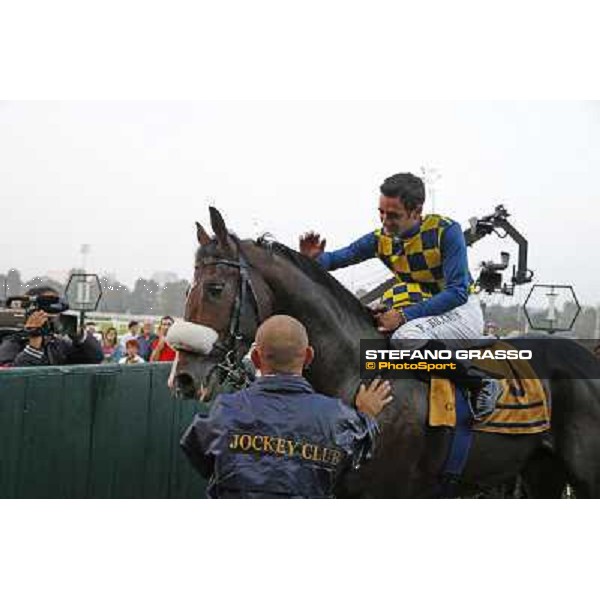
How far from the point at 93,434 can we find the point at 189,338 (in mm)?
1252

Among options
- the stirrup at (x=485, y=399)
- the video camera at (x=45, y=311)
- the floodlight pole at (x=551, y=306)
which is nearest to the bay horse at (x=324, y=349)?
the stirrup at (x=485, y=399)

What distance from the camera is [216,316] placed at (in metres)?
3.18

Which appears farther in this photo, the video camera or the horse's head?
the video camera

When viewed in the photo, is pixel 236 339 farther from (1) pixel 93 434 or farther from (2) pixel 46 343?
(2) pixel 46 343

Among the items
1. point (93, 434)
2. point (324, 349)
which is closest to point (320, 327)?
point (324, 349)

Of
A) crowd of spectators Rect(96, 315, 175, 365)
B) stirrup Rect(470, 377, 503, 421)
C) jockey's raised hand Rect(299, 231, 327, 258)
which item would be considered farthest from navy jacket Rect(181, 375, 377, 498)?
crowd of spectators Rect(96, 315, 175, 365)

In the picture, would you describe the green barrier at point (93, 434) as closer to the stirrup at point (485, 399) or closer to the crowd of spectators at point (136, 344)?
the crowd of spectators at point (136, 344)

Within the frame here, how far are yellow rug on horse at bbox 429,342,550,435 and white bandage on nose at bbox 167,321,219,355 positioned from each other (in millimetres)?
1049

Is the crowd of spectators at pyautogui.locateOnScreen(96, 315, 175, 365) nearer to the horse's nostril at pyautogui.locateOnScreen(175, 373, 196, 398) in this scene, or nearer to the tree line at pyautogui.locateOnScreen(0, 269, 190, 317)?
the tree line at pyautogui.locateOnScreen(0, 269, 190, 317)

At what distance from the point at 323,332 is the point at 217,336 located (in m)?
0.51

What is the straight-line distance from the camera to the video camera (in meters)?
4.13

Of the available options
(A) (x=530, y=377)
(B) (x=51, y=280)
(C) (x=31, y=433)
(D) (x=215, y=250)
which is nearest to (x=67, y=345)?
(B) (x=51, y=280)

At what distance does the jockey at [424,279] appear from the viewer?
3.47 metres

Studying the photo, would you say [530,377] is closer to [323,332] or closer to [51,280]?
[323,332]
